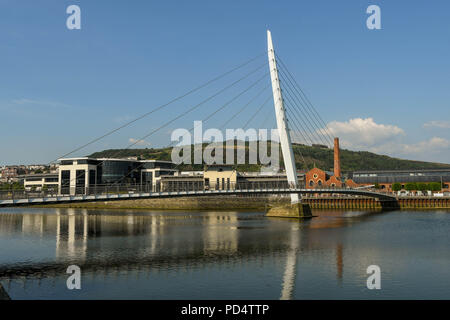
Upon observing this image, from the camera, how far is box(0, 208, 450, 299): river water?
61.8 feet

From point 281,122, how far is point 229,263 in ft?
92.0

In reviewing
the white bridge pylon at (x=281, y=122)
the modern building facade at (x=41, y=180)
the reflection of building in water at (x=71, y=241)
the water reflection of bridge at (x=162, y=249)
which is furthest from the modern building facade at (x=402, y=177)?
the modern building facade at (x=41, y=180)

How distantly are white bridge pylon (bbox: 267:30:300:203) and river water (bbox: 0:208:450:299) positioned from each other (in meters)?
11.1

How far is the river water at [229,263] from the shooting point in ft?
61.8

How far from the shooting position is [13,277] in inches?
863

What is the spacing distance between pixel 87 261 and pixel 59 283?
18.6 ft

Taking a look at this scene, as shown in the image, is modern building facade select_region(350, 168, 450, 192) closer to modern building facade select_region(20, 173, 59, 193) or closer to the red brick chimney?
the red brick chimney

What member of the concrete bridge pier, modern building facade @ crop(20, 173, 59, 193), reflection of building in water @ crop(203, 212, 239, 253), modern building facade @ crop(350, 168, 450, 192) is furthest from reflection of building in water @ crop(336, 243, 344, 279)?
modern building facade @ crop(20, 173, 59, 193)

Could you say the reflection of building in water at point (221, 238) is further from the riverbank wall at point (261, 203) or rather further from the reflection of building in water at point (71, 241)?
the riverbank wall at point (261, 203)

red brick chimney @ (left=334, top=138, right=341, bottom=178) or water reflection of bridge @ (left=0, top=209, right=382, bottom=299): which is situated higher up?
red brick chimney @ (left=334, top=138, right=341, bottom=178)

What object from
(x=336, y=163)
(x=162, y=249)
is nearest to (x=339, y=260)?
(x=162, y=249)

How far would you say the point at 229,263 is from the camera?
82.3 feet
